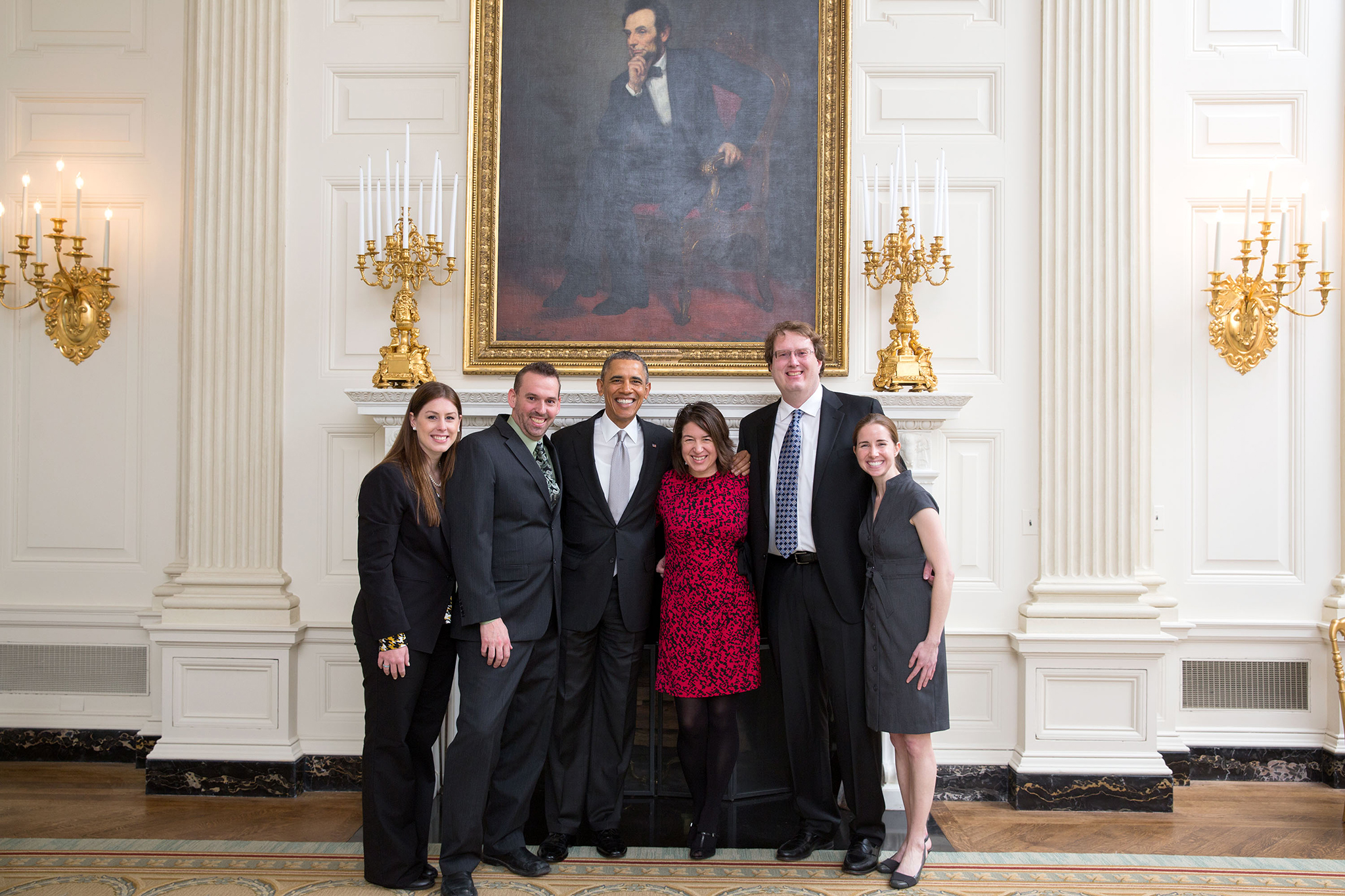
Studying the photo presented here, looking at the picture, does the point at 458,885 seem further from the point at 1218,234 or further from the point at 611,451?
the point at 1218,234

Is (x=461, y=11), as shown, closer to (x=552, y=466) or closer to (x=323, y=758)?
(x=552, y=466)

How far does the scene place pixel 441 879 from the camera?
2904 mm

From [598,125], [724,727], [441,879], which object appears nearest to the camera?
[441,879]

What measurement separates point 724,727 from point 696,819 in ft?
1.20

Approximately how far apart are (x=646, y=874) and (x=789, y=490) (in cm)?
141

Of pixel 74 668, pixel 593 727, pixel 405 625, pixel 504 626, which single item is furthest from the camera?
pixel 74 668

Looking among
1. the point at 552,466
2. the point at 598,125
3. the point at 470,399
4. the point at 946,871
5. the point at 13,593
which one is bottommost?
the point at 946,871

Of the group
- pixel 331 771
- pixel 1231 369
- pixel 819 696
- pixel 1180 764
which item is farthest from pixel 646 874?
pixel 1231 369

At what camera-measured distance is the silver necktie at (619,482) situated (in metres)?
3.21

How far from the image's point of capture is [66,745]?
13.5 feet

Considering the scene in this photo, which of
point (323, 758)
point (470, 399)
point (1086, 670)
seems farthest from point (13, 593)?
point (1086, 670)

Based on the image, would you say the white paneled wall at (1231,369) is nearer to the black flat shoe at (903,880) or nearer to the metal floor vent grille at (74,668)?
the black flat shoe at (903,880)

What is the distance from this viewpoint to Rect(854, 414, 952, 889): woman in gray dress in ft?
9.74

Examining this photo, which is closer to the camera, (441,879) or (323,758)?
(441,879)
